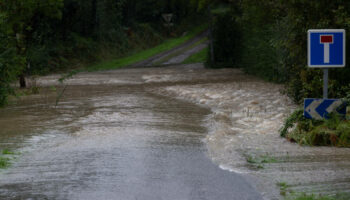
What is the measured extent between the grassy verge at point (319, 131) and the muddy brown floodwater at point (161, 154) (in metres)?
0.28

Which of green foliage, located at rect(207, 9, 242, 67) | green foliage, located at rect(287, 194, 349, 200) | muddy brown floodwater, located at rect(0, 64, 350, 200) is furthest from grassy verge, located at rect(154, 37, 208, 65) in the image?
green foliage, located at rect(287, 194, 349, 200)

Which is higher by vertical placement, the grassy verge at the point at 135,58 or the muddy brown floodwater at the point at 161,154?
the muddy brown floodwater at the point at 161,154

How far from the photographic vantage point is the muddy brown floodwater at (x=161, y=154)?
675 cm

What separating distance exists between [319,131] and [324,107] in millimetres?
553

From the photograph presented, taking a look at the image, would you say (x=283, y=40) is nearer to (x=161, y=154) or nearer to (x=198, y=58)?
(x=161, y=154)

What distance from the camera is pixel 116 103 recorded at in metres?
17.8

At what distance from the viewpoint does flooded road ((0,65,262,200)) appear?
22.0ft

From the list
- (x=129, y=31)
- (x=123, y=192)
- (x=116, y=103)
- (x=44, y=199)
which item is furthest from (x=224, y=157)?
(x=129, y=31)

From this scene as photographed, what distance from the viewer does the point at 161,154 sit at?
9055 millimetres

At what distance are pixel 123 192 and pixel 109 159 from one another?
2.07 meters

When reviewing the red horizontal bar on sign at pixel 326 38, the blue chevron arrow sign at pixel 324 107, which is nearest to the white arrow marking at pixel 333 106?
the blue chevron arrow sign at pixel 324 107

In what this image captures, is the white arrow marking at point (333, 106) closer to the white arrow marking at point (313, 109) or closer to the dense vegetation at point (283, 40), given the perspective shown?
the white arrow marking at point (313, 109)

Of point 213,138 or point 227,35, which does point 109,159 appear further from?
point 227,35

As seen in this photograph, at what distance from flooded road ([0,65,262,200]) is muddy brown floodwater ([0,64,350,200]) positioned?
0.01 metres
